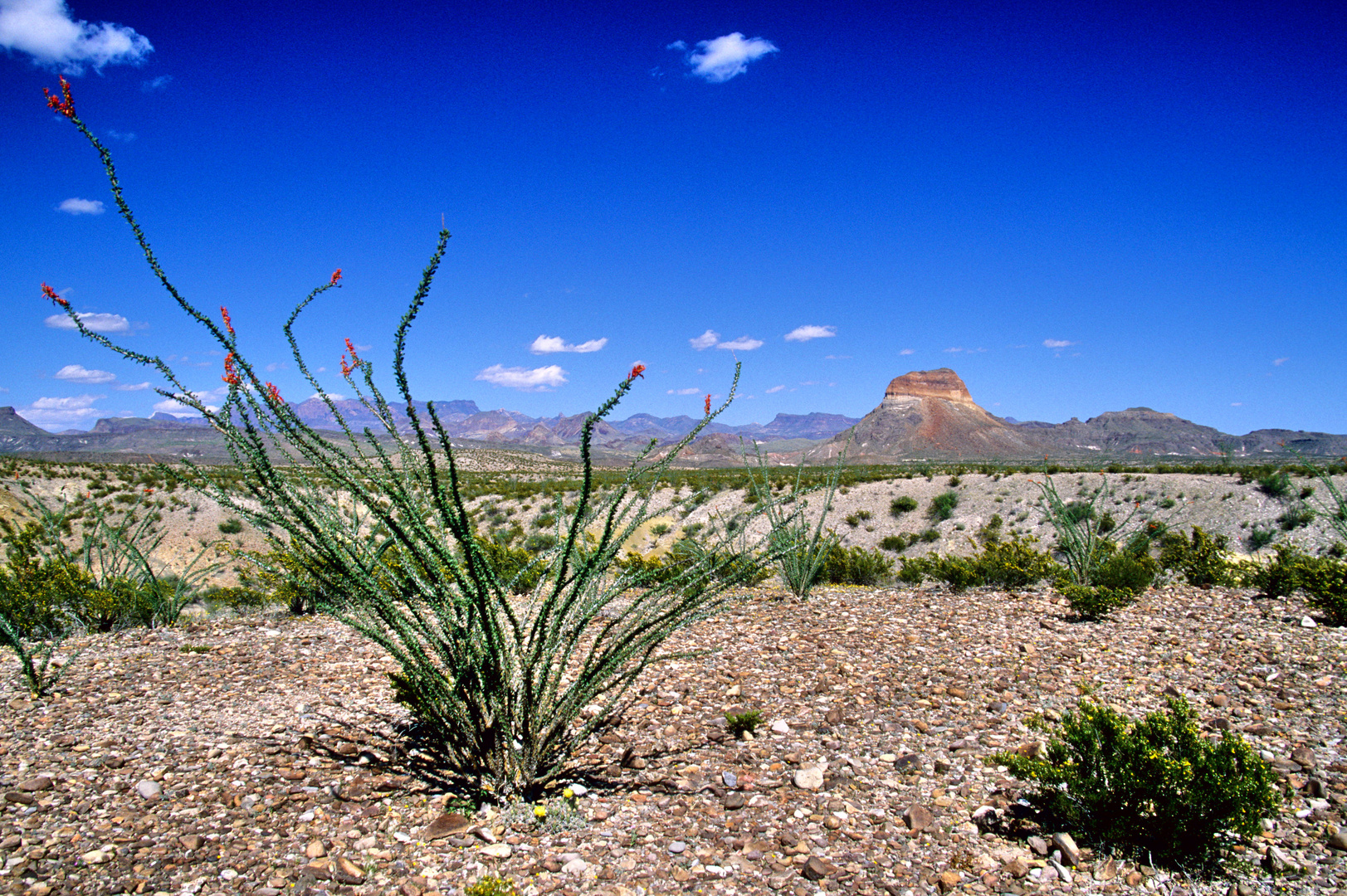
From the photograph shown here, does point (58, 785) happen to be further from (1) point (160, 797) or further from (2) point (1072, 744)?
(2) point (1072, 744)

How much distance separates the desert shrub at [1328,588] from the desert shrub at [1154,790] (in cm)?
427

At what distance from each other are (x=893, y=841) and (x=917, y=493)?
27.2 m

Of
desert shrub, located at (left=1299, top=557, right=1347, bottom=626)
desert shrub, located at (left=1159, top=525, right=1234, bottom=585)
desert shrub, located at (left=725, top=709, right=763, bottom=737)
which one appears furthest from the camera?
desert shrub, located at (left=1159, top=525, right=1234, bottom=585)

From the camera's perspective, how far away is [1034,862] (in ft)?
10.5

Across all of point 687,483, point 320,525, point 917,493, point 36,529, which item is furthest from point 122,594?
point 687,483

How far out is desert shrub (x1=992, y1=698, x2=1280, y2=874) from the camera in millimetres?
3115

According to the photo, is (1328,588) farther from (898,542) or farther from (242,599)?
(898,542)

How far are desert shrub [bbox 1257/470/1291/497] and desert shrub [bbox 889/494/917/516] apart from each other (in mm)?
11855

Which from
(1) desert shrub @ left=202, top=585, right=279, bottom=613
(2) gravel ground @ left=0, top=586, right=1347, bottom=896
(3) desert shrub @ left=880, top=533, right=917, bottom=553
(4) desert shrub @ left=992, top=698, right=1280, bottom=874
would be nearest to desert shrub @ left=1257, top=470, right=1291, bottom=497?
(3) desert shrub @ left=880, top=533, right=917, bottom=553

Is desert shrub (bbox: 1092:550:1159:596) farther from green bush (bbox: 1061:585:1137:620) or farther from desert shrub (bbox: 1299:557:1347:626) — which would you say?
desert shrub (bbox: 1299:557:1347:626)

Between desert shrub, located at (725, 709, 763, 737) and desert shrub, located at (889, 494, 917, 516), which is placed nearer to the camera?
desert shrub, located at (725, 709, 763, 737)

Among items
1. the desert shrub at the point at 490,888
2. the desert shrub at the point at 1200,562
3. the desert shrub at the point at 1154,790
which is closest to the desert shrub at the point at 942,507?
the desert shrub at the point at 1200,562

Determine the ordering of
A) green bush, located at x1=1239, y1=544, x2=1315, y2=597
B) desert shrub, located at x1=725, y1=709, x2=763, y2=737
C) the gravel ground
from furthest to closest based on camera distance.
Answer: green bush, located at x1=1239, y1=544, x2=1315, y2=597
desert shrub, located at x1=725, y1=709, x2=763, y2=737
the gravel ground

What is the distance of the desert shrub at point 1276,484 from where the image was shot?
2289cm
